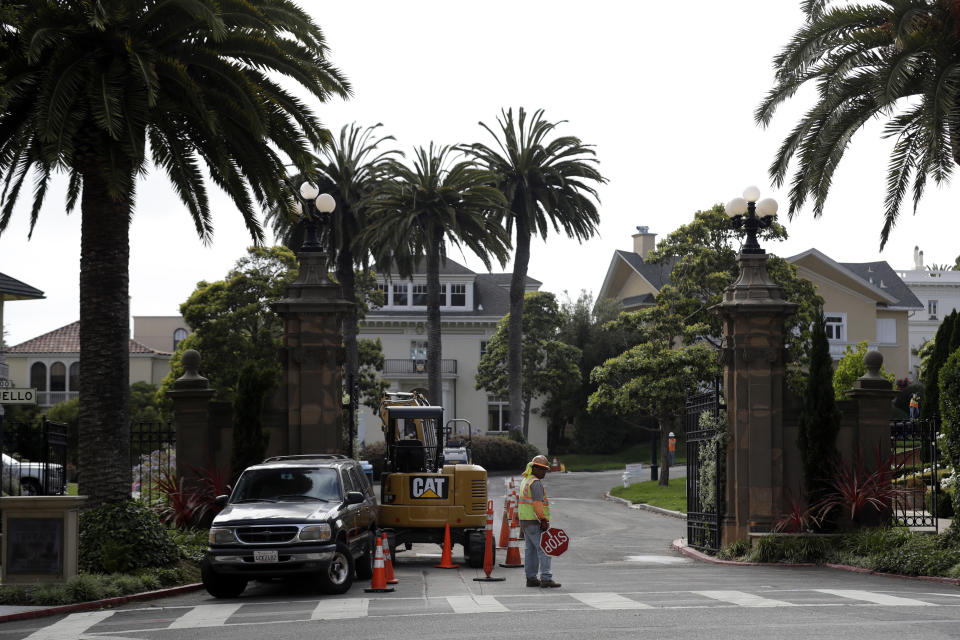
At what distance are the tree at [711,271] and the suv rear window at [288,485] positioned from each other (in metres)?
30.4

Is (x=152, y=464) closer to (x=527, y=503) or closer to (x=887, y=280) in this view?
(x=527, y=503)

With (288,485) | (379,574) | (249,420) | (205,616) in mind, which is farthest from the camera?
(249,420)

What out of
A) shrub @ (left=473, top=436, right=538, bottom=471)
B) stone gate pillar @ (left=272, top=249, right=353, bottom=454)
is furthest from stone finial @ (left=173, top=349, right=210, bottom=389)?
shrub @ (left=473, top=436, right=538, bottom=471)

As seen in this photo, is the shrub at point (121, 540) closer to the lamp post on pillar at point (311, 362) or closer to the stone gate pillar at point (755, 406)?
the lamp post on pillar at point (311, 362)

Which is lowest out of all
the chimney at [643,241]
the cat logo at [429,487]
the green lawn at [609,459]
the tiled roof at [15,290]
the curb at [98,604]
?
the green lawn at [609,459]

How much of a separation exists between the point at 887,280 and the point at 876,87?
6199cm

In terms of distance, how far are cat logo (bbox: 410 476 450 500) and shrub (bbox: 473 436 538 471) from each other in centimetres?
3477

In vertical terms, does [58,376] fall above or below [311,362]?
above

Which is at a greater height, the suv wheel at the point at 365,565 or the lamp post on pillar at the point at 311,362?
the lamp post on pillar at the point at 311,362

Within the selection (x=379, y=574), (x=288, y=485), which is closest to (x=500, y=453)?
(x=288, y=485)

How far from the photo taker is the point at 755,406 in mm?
20953

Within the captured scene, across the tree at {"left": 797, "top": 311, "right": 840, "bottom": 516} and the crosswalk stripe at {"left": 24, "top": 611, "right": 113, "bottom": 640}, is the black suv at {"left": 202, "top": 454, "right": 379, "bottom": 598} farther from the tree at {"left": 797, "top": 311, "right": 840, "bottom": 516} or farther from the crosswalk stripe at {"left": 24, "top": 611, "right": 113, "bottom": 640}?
the tree at {"left": 797, "top": 311, "right": 840, "bottom": 516}

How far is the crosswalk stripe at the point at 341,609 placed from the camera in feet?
42.1

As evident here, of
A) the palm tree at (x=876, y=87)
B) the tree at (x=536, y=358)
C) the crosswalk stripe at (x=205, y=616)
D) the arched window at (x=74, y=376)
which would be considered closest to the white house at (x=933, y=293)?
the tree at (x=536, y=358)
